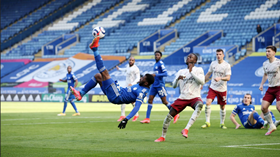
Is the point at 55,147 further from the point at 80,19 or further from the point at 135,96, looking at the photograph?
the point at 80,19

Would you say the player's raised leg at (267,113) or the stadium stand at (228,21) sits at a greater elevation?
the stadium stand at (228,21)

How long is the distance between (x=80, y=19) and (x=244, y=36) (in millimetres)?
25391

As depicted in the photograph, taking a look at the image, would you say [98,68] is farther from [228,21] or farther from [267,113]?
[228,21]

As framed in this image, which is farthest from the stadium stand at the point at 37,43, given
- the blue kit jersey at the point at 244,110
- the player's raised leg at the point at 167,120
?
the player's raised leg at the point at 167,120

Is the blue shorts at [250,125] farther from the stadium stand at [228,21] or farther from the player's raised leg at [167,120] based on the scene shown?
the stadium stand at [228,21]

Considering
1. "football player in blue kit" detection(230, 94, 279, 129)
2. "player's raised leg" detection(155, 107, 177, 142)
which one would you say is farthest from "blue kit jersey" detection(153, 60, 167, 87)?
"player's raised leg" detection(155, 107, 177, 142)

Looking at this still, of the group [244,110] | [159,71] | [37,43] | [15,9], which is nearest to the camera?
[244,110]

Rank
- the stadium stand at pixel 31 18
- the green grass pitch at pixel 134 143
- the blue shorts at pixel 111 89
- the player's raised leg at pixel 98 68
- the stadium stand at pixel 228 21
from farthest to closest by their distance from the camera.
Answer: the stadium stand at pixel 31 18, the stadium stand at pixel 228 21, the blue shorts at pixel 111 89, the player's raised leg at pixel 98 68, the green grass pitch at pixel 134 143

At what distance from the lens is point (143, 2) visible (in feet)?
183

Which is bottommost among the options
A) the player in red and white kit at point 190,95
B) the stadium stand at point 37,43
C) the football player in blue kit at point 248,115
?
the football player in blue kit at point 248,115

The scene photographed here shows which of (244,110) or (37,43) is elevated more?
(37,43)

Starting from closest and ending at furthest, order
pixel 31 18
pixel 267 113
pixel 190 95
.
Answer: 1. pixel 190 95
2. pixel 267 113
3. pixel 31 18

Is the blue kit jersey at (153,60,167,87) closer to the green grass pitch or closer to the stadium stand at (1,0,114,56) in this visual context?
the green grass pitch

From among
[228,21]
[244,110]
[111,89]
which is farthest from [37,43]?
[111,89]
